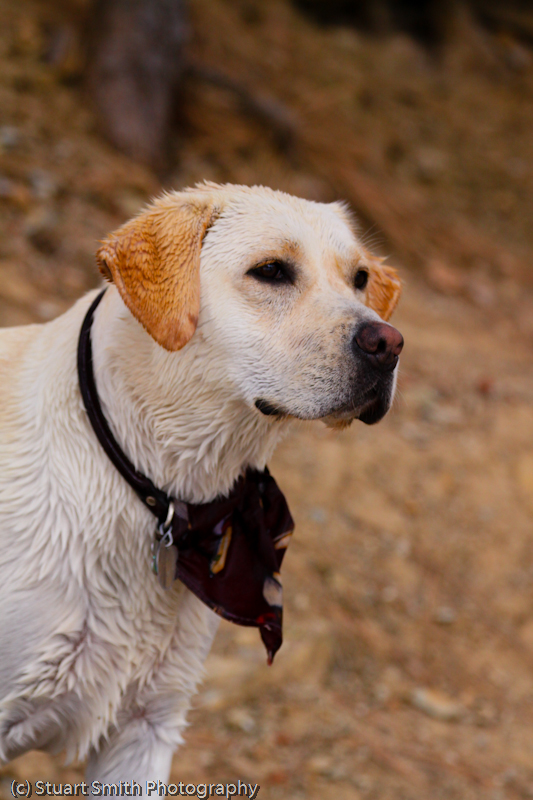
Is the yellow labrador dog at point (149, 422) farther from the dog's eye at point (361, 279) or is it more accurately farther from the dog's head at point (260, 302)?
the dog's eye at point (361, 279)

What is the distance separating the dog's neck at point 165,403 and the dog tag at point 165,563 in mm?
144

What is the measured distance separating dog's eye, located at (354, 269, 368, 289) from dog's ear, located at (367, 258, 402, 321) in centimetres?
7

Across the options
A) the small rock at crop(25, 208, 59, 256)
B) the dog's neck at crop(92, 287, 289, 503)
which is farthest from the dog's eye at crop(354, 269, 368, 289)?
the small rock at crop(25, 208, 59, 256)

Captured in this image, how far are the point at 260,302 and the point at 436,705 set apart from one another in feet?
9.00

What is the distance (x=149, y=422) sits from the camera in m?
2.13

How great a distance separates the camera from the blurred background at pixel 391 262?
12.1 ft

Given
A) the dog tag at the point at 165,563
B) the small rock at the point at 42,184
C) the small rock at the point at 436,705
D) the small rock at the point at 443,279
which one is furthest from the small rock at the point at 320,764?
the small rock at the point at 443,279

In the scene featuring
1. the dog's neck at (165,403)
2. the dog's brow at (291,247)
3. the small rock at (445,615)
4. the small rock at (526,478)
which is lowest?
the small rock at (445,615)

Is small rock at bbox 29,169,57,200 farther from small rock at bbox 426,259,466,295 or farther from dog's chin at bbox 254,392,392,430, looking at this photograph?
dog's chin at bbox 254,392,392,430

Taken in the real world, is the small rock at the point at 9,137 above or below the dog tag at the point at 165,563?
below

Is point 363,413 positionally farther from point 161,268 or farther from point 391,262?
point 391,262

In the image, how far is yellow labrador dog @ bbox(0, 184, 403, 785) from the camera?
2037 millimetres

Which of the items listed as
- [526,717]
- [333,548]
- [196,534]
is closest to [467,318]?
[333,548]

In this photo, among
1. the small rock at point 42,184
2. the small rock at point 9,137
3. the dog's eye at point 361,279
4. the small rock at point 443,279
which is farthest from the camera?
the small rock at point 443,279
